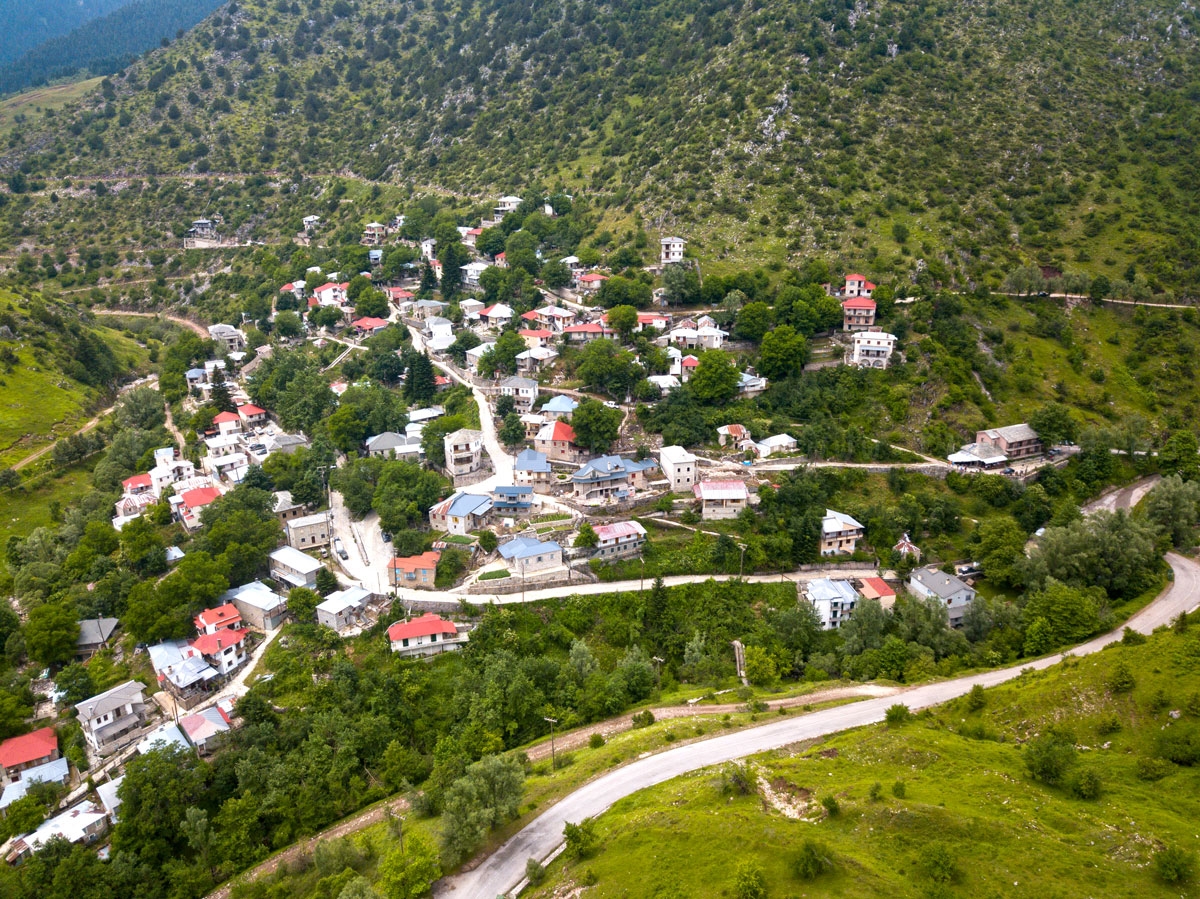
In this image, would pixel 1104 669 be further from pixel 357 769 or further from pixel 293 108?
pixel 293 108

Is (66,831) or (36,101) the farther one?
(36,101)

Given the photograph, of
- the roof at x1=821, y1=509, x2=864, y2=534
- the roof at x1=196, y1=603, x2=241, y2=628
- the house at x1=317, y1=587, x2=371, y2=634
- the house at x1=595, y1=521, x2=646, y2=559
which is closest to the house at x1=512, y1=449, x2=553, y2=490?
the house at x1=595, y1=521, x2=646, y2=559

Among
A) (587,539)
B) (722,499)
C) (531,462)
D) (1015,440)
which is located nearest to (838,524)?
(722,499)

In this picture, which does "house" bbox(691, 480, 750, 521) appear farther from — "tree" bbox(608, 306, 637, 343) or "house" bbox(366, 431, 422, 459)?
"house" bbox(366, 431, 422, 459)

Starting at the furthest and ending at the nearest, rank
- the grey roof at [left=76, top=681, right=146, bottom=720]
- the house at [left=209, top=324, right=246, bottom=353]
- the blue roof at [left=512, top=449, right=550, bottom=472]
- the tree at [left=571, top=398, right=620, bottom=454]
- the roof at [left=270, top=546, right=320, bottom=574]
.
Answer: the house at [left=209, top=324, right=246, bottom=353], the tree at [left=571, top=398, right=620, bottom=454], the blue roof at [left=512, top=449, right=550, bottom=472], the roof at [left=270, top=546, right=320, bottom=574], the grey roof at [left=76, top=681, right=146, bottom=720]

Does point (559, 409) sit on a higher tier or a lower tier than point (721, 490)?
higher

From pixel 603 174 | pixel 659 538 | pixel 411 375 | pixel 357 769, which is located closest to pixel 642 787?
pixel 357 769

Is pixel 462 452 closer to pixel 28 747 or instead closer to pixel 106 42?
pixel 28 747
